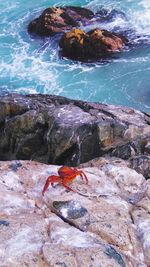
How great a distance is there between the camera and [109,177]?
8938mm

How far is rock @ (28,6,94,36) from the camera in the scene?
93.5ft

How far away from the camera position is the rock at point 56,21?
28.5 metres

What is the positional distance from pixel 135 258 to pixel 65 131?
7.04 m

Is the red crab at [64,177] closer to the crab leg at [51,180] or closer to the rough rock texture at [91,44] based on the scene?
the crab leg at [51,180]

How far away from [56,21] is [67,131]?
16.6m

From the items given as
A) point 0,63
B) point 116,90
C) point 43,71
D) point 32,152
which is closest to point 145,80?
point 116,90

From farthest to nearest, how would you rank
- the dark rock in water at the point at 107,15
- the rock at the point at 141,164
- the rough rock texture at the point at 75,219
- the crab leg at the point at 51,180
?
the dark rock in water at the point at 107,15, the rock at the point at 141,164, the crab leg at the point at 51,180, the rough rock texture at the point at 75,219

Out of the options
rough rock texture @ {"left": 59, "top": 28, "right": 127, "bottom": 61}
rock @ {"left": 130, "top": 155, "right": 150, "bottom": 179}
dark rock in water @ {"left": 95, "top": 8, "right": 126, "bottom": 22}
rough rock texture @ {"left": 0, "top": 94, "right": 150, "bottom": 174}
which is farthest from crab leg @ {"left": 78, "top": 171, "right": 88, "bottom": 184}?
dark rock in water @ {"left": 95, "top": 8, "right": 126, "bottom": 22}

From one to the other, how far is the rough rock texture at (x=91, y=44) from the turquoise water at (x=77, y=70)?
57 cm

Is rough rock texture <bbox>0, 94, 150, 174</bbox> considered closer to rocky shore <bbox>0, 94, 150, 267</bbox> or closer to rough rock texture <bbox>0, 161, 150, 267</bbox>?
rocky shore <bbox>0, 94, 150, 267</bbox>

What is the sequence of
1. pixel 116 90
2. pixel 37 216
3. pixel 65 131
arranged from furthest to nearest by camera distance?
1. pixel 116 90
2. pixel 65 131
3. pixel 37 216

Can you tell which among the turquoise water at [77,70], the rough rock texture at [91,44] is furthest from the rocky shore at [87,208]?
the rough rock texture at [91,44]

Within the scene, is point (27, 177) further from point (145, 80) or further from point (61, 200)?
point (145, 80)

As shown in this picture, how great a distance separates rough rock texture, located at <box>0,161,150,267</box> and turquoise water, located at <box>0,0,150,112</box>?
12259 millimetres
